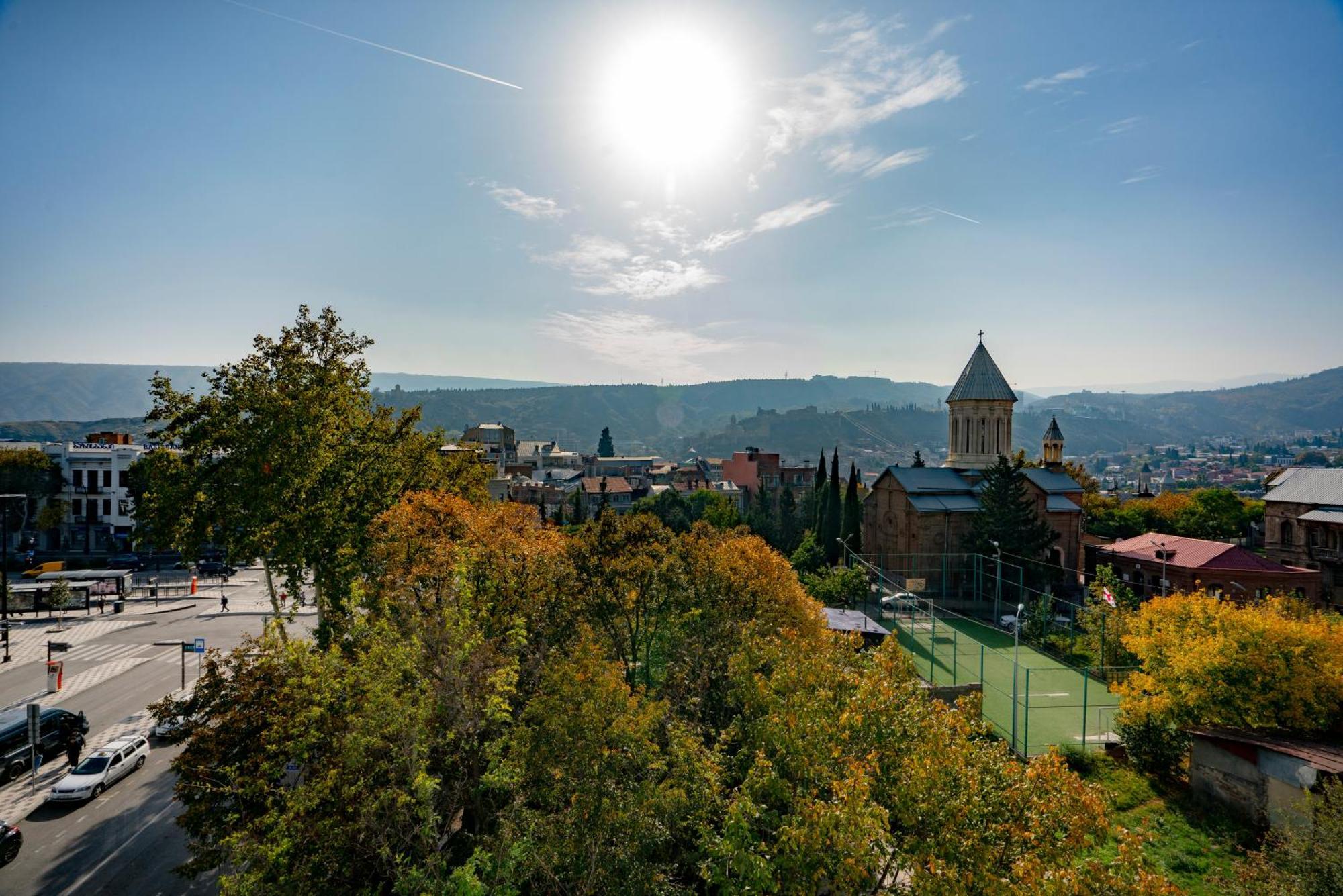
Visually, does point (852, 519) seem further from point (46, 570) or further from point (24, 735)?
point (46, 570)

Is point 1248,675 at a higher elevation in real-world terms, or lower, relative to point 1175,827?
higher

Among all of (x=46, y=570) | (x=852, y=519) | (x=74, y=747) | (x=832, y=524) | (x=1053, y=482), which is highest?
(x=1053, y=482)

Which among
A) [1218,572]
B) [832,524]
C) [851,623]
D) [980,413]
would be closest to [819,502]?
[832,524]

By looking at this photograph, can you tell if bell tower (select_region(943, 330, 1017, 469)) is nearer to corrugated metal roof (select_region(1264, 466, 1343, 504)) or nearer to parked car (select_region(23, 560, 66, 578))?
corrugated metal roof (select_region(1264, 466, 1343, 504))

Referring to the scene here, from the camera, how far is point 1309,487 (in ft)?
165

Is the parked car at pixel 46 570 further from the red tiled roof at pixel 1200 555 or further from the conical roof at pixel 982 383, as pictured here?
the red tiled roof at pixel 1200 555

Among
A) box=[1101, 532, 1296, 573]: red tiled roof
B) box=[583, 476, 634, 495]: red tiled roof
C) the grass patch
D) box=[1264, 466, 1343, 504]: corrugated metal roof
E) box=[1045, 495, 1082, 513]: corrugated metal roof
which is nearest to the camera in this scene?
the grass patch

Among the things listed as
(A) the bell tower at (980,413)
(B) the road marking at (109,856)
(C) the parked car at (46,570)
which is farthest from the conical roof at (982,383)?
(C) the parked car at (46,570)

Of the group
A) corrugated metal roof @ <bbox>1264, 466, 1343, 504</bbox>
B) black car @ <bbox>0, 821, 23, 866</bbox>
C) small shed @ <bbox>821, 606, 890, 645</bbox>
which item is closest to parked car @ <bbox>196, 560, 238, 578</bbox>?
black car @ <bbox>0, 821, 23, 866</bbox>

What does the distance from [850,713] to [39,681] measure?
38.4m

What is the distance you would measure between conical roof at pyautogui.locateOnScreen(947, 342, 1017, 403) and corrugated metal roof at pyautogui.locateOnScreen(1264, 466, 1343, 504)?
2109 cm

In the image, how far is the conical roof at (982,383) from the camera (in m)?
54.8

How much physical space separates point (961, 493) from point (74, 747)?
5189cm

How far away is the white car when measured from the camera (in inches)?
781
